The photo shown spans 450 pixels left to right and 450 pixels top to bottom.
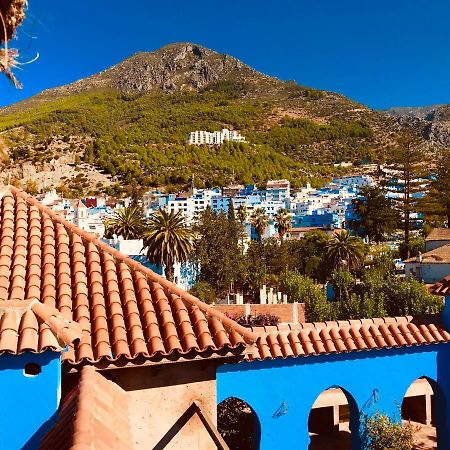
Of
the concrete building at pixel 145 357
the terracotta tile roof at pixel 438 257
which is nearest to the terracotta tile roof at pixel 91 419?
the concrete building at pixel 145 357

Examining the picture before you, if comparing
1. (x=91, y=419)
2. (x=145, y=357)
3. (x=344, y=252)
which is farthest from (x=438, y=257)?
(x=91, y=419)

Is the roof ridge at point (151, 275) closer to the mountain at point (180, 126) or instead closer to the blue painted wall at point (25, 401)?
the blue painted wall at point (25, 401)

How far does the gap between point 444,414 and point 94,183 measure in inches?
3993

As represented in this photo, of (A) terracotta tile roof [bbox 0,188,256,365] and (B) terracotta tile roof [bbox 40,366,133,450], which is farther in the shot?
(A) terracotta tile roof [bbox 0,188,256,365]

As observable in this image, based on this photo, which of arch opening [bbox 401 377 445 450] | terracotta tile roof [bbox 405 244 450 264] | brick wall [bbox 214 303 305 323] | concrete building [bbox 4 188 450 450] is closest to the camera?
concrete building [bbox 4 188 450 450]

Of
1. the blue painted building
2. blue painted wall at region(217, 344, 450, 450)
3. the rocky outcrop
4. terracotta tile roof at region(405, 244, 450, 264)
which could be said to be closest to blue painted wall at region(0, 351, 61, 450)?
A: the blue painted building

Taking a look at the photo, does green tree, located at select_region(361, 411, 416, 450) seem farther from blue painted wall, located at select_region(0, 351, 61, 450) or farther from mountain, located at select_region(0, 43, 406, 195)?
mountain, located at select_region(0, 43, 406, 195)

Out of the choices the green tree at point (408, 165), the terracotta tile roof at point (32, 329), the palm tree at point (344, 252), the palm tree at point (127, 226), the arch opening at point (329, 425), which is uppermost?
the green tree at point (408, 165)

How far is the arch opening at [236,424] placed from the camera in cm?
1171

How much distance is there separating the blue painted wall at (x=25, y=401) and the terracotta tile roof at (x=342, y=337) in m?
4.22

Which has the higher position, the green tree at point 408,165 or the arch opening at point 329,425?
the green tree at point 408,165

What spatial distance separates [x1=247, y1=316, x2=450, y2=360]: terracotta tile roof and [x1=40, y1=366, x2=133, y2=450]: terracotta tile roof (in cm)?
374

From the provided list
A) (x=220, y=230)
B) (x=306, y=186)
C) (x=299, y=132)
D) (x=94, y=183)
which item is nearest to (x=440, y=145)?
(x=299, y=132)

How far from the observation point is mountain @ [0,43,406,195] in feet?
355
